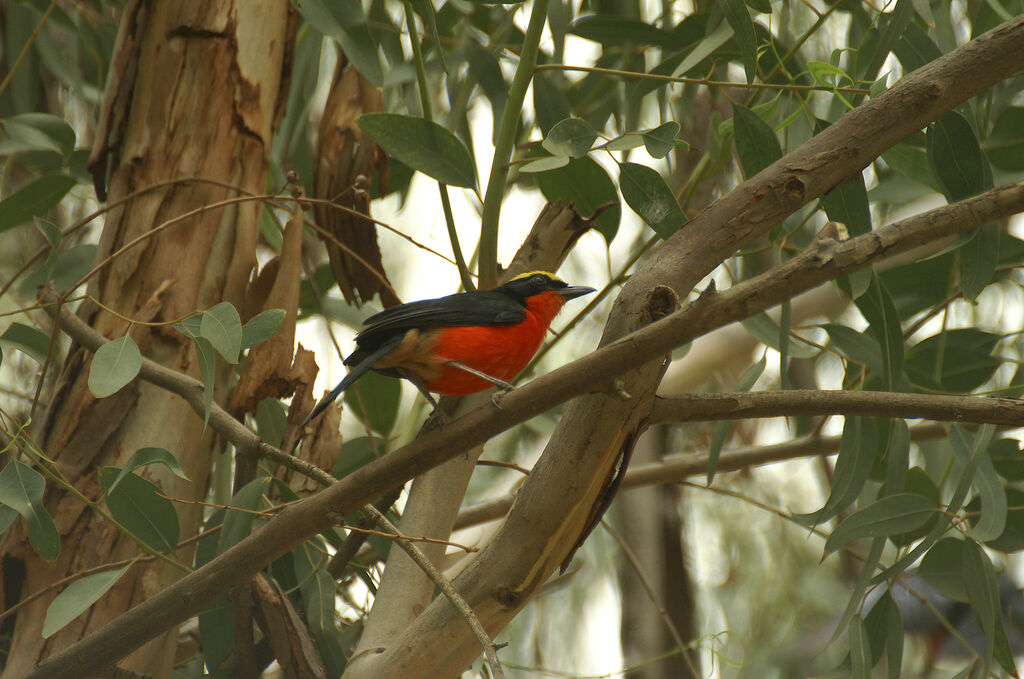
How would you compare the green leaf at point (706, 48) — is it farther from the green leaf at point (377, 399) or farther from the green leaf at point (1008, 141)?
the green leaf at point (377, 399)

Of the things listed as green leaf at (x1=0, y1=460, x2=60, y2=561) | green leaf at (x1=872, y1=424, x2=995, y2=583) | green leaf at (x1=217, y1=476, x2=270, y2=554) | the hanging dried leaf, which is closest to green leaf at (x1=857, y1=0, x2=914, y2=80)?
green leaf at (x1=872, y1=424, x2=995, y2=583)

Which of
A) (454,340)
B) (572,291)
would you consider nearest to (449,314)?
(454,340)

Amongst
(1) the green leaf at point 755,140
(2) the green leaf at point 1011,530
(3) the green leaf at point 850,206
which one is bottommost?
(2) the green leaf at point 1011,530

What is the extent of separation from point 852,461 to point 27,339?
7.55 feet

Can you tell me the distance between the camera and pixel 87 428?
2764 millimetres

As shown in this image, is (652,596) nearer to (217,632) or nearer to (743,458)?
(743,458)

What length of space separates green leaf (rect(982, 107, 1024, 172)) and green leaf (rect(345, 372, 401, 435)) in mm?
2008

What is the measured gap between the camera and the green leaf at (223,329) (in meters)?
2.22

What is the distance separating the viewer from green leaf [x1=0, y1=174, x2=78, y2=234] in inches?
115

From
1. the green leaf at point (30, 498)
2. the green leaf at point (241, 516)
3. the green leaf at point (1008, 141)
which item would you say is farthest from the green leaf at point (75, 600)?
the green leaf at point (1008, 141)

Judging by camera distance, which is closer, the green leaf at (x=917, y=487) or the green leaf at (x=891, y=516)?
the green leaf at (x=891, y=516)

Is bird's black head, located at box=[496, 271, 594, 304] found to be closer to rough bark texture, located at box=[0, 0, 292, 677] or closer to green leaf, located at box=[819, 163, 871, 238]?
rough bark texture, located at box=[0, 0, 292, 677]

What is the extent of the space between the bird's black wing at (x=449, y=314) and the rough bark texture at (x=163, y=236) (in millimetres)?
622

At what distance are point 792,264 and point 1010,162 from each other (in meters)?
1.53
